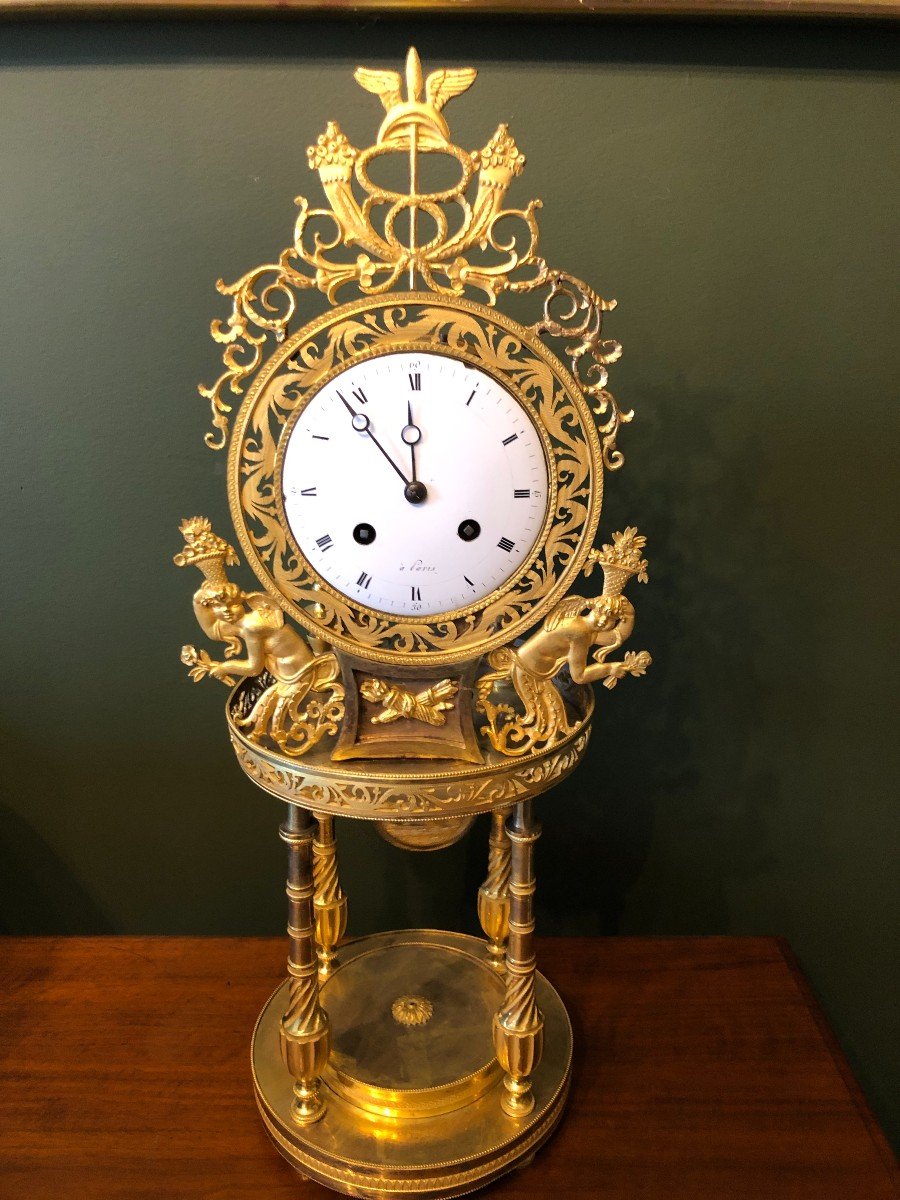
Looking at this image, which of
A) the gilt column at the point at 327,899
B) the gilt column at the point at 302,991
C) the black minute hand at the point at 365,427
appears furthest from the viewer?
the gilt column at the point at 327,899

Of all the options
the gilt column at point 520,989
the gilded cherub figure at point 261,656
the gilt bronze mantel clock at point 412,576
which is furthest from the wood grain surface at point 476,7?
the gilt column at point 520,989

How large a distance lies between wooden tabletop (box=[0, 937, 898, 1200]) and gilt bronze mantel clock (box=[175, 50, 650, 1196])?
3.1 inches

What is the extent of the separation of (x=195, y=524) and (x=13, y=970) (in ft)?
2.47

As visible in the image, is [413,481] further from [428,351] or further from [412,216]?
[412,216]

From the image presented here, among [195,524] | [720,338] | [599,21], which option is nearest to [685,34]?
[599,21]

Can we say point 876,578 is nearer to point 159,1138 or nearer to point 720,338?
point 720,338

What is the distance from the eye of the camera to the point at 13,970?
1115 millimetres

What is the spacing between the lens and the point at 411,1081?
0.90m

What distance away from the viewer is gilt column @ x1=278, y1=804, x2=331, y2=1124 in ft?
2.68

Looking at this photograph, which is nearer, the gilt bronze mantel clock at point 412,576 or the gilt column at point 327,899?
Result: the gilt bronze mantel clock at point 412,576

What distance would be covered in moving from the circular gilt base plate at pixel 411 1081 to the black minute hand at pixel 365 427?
2.11 feet

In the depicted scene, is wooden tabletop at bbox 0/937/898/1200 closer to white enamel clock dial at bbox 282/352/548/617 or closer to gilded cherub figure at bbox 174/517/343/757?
gilded cherub figure at bbox 174/517/343/757

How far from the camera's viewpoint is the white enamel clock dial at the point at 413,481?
2.32 ft

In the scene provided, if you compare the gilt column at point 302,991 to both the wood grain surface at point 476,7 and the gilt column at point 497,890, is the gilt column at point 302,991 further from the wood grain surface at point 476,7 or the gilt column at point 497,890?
the wood grain surface at point 476,7
